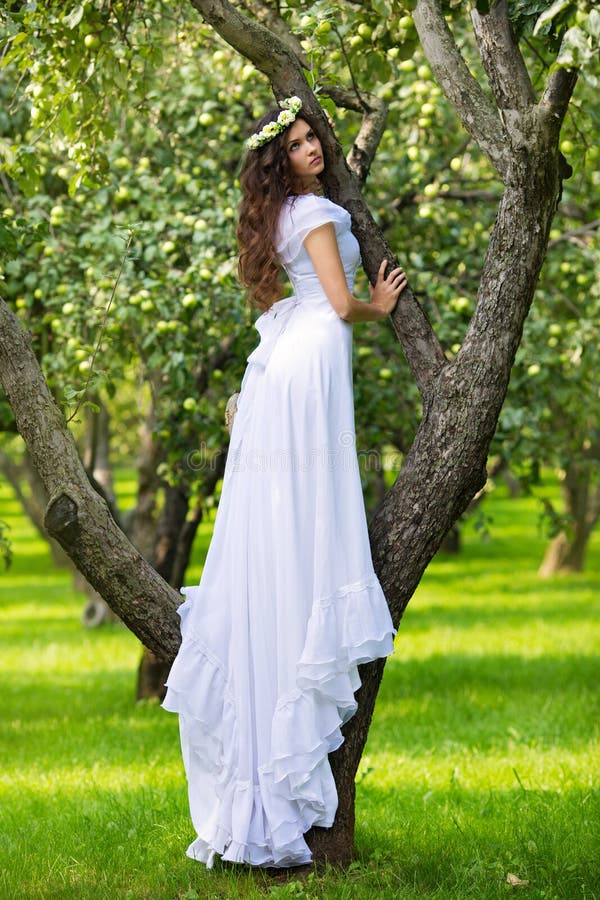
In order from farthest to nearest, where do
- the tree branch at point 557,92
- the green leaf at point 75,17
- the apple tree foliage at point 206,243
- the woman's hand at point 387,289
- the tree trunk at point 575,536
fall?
1. the tree trunk at point 575,536
2. the apple tree foliage at point 206,243
3. the green leaf at point 75,17
4. the woman's hand at point 387,289
5. the tree branch at point 557,92

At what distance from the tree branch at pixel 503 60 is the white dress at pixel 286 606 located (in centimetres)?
62

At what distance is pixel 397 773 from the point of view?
5672 millimetres

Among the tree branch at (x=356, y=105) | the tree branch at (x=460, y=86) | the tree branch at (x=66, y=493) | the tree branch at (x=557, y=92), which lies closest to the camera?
the tree branch at (x=557, y=92)

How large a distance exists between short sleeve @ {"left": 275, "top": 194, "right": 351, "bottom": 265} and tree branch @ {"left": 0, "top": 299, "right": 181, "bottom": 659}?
882 mm

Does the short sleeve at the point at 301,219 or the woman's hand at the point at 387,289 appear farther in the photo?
the woman's hand at the point at 387,289

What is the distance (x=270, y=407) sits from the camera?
148 inches

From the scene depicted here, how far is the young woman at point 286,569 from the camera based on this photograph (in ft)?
11.5

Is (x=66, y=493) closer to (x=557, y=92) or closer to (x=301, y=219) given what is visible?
(x=301, y=219)

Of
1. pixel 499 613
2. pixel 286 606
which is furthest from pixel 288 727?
pixel 499 613

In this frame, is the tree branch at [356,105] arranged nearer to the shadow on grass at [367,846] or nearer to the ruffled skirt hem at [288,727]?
the ruffled skirt hem at [288,727]

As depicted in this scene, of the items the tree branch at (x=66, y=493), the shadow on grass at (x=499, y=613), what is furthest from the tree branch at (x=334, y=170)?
the shadow on grass at (x=499, y=613)

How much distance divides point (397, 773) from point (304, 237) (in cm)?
309

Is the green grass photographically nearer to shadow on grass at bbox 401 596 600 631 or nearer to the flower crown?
shadow on grass at bbox 401 596 600 631

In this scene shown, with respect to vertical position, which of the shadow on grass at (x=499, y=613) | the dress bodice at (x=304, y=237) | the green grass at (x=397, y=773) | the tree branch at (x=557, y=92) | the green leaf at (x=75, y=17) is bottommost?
the shadow on grass at (x=499, y=613)
